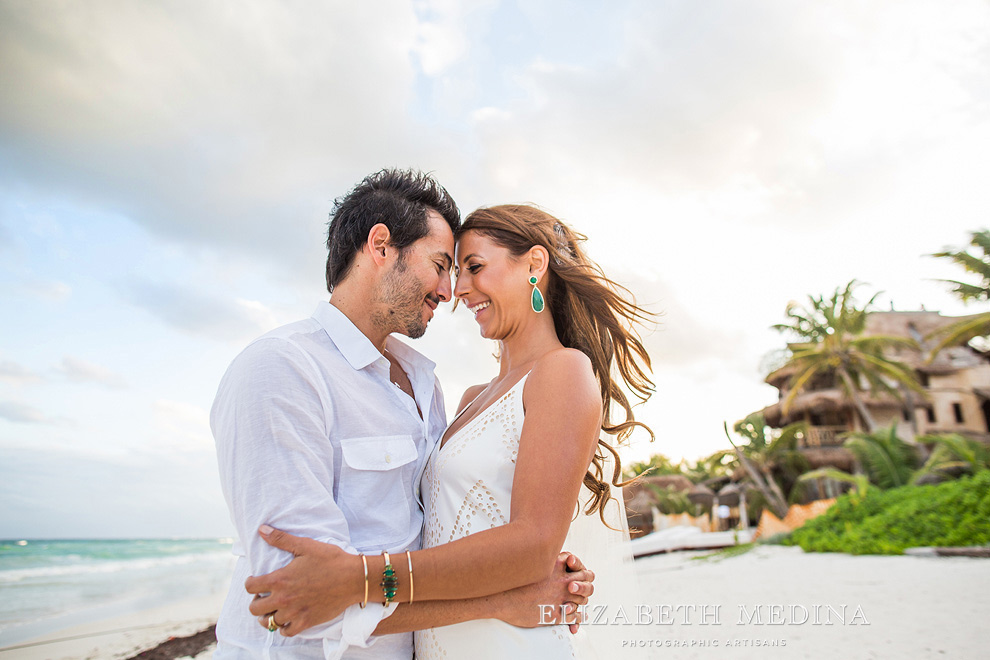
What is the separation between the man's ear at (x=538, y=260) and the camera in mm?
3045

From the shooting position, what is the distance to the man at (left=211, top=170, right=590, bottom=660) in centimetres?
189

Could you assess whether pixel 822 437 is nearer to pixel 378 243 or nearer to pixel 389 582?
pixel 378 243

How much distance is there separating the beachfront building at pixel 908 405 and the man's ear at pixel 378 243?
30.2 m

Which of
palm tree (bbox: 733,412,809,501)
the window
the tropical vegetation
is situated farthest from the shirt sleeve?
the window

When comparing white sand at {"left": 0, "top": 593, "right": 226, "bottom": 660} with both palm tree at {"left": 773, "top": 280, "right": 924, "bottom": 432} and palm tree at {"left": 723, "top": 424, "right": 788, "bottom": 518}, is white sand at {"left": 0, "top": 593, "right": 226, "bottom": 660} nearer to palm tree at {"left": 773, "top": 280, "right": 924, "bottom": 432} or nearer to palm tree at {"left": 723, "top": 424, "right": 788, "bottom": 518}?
palm tree at {"left": 723, "top": 424, "right": 788, "bottom": 518}

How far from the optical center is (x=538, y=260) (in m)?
3.06

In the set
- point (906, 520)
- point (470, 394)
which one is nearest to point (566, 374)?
point (470, 394)

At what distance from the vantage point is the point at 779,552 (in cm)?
1719

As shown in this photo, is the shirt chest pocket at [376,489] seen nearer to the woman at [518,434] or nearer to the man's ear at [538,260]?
the woman at [518,434]

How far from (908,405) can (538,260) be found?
3366 cm

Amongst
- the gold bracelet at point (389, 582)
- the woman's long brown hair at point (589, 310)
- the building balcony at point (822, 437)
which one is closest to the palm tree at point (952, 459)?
the building balcony at point (822, 437)

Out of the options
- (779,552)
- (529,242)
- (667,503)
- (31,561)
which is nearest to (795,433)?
(667,503)

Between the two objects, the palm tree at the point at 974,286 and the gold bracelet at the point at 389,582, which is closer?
the gold bracelet at the point at 389,582

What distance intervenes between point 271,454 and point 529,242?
1.64 meters
